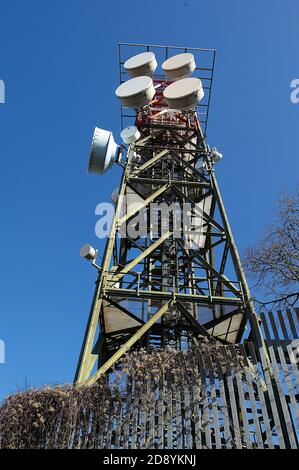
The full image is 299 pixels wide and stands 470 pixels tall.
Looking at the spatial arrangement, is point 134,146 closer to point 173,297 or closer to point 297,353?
point 173,297

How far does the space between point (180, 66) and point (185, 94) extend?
5.83 feet

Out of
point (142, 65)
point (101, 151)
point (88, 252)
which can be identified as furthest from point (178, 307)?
point (142, 65)

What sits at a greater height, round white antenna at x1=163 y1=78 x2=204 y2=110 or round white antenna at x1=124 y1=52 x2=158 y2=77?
round white antenna at x1=124 y1=52 x2=158 y2=77

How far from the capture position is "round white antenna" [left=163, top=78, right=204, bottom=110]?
1363 cm

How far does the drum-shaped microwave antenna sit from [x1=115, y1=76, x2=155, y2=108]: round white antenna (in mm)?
1565

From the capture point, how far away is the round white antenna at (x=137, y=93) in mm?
13560

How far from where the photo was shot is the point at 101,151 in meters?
12.9

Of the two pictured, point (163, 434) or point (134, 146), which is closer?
point (163, 434)

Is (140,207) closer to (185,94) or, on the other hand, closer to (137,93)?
(137,93)

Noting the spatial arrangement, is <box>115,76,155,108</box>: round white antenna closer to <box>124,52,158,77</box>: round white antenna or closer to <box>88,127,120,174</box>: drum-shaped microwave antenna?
<box>124,52,158,77</box>: round white antenna

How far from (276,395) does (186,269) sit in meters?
7.41

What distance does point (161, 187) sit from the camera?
13508 mm

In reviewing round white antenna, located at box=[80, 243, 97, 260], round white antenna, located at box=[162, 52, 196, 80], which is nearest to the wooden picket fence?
round white antenna, located at box=[80, 243, 97, 260]
